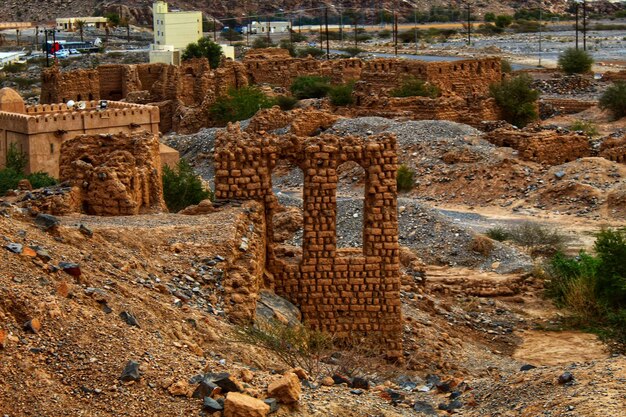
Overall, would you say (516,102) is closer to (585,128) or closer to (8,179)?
(585,128)

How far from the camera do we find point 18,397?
9.27 m

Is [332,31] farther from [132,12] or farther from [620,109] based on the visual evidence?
[620,109]

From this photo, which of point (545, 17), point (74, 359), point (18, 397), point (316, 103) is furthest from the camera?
point (545, 17)

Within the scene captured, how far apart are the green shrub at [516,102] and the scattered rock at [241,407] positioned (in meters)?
30.2

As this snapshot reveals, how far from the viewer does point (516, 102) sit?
39312mm

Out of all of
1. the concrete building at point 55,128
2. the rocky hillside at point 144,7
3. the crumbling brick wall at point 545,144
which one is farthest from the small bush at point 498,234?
the rocky hillside at point 144,7

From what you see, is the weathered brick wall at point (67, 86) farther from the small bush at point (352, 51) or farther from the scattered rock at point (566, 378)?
the small bush at point (352, 51)

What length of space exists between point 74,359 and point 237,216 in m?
5.44

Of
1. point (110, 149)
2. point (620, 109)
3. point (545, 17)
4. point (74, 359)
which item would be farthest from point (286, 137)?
point (545, 17)

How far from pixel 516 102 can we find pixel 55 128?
51.1 feet

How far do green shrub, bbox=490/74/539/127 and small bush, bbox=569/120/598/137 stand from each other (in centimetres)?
125

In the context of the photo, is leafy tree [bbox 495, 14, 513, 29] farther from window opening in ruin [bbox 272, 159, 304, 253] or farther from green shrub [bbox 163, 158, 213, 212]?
green shrub [bbox 163, 158, 213, 212]

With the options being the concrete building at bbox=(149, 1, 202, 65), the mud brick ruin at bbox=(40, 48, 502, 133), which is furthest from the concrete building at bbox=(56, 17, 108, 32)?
the mud brick ruin at bbox=(40, 48, 502, 133)

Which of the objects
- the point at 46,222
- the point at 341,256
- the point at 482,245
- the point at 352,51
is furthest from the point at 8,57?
the point at 46,222
